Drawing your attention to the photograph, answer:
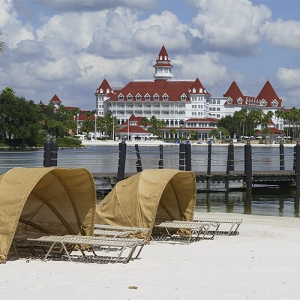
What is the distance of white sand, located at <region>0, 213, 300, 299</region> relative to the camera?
9234mm

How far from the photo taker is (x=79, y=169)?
40.8ft

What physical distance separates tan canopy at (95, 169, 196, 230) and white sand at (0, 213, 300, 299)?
71cm

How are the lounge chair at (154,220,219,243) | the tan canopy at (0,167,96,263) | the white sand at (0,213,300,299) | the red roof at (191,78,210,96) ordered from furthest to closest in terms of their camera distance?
the red roof at (191,78,210,96) → the lounge chair at (154,220,219,243) → the tan canopy at (0,167,96,263) → the white sand at (0,213,300,299)

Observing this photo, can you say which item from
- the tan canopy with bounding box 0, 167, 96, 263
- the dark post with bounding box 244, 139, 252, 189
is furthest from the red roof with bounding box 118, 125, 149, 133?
the tan canopy with bounding box 0, 167, 96, 263

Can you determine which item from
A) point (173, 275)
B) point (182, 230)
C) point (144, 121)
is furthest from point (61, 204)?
point (144, 121)

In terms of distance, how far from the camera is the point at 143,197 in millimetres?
14188

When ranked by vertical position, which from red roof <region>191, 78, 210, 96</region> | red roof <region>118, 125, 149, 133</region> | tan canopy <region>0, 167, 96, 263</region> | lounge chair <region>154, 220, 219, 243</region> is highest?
red roof <region>191, 78, 210, 96</region>

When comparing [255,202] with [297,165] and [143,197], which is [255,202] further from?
[143,197]

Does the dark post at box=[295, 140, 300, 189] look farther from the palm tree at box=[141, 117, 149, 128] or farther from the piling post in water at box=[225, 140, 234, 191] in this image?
the palm tree at box=[141, 117, 149, 128]

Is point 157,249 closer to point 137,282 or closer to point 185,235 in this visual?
point 185,235

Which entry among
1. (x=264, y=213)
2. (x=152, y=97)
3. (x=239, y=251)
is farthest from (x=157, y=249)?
(x=152, y=97)

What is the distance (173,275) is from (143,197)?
3844mm

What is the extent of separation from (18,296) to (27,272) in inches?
58.7

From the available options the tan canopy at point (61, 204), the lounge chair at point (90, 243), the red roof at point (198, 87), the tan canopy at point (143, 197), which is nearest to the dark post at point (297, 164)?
the tan canopy at point (143, 197)
